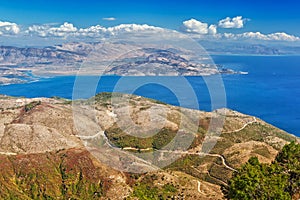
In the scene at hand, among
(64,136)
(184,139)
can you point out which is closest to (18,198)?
(64,136)

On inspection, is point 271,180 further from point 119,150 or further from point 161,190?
point 119,150

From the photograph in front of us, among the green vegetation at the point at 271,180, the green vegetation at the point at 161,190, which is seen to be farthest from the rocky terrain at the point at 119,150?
the green vegetation at the point at 271,180

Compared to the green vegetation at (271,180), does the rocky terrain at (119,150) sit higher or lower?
lower

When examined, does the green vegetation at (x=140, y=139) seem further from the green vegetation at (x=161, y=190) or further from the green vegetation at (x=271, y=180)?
the green vegetation at (x=271, y=180)

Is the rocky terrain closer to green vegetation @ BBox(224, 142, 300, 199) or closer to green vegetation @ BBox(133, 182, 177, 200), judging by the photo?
green vegetation @ BBox(133, 182, 177, 200)

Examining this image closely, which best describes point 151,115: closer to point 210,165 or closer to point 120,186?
point 210,165
